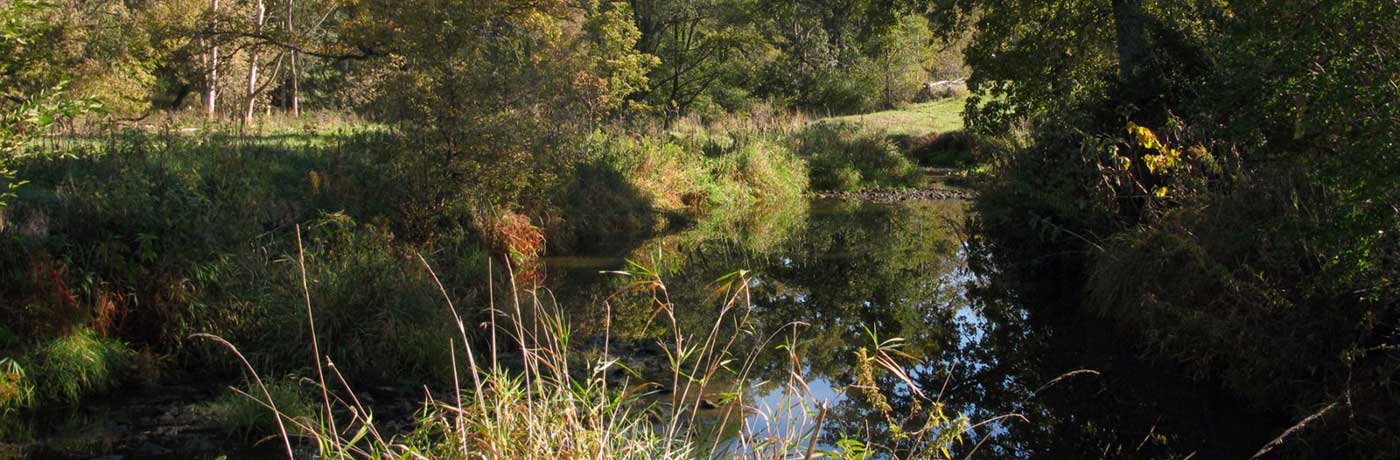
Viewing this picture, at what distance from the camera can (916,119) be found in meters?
39.2

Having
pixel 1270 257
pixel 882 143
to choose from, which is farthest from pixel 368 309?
pixel 882 143

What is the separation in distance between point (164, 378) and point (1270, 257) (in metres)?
8.80

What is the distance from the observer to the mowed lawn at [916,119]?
35.4 m

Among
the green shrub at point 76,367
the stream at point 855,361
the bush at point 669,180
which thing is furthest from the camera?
the bush at point 669,180

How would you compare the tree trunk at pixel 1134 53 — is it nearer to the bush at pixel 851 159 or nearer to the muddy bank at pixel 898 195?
the muddy bank at pixel 898 195

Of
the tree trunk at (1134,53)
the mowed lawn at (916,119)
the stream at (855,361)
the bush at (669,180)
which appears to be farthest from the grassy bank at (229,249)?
the mowed lawn at (916,119)

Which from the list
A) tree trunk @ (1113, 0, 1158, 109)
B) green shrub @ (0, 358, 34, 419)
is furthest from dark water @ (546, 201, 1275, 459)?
green shrub @ (0, 358, 34, 419)

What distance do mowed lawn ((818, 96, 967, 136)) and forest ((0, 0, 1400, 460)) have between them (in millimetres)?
14292

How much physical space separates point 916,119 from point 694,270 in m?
25.7

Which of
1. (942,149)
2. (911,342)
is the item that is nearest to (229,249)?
(911,342)

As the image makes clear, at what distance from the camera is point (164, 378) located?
8.95 meters

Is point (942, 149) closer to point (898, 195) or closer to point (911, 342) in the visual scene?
point (898, 195)

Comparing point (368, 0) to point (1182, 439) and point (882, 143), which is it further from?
point (1182, 439)

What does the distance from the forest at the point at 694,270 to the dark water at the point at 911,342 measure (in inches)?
2.2
